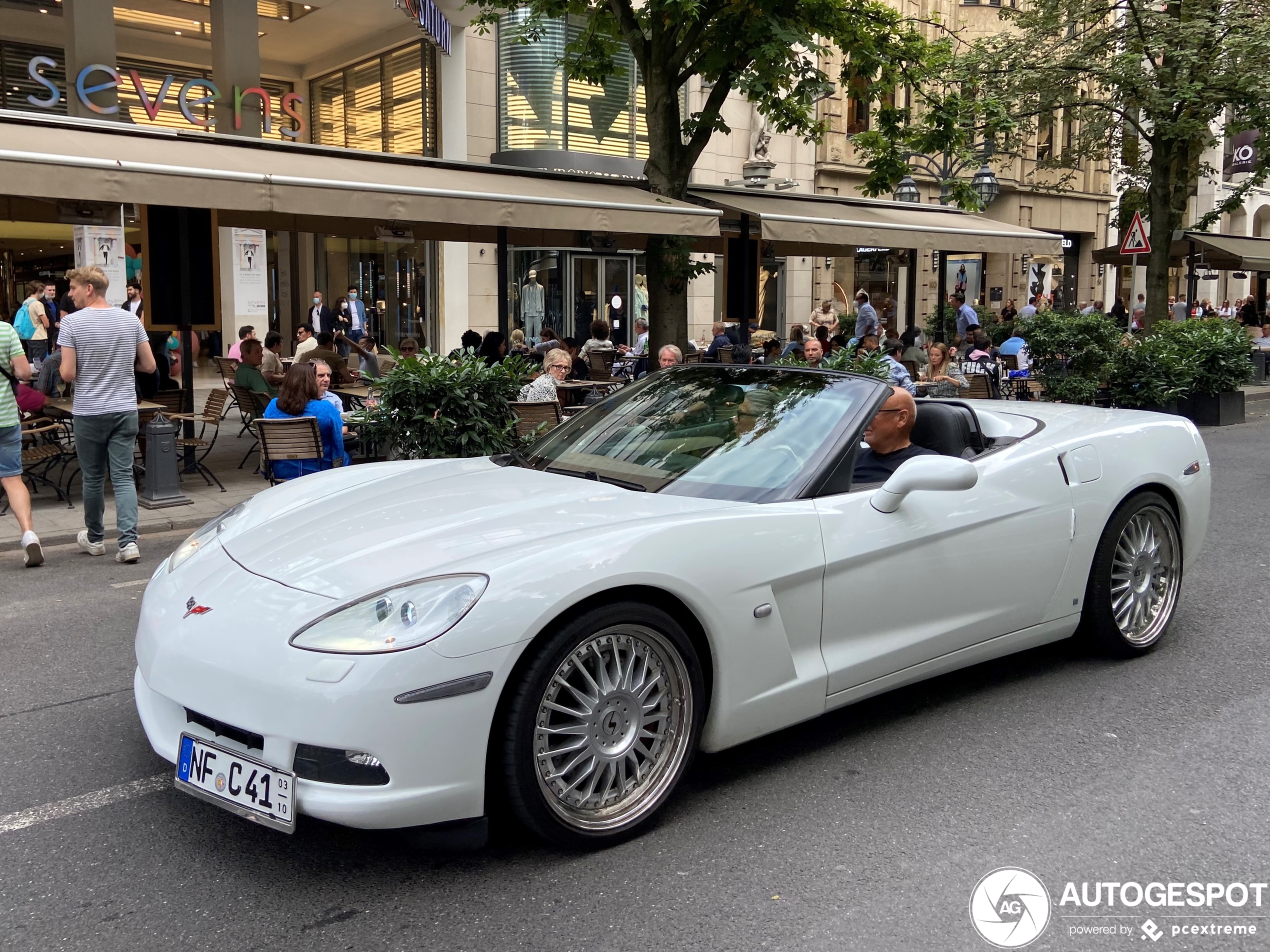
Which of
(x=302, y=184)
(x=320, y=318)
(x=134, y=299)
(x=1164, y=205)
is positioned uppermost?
(x=1164, y=205)

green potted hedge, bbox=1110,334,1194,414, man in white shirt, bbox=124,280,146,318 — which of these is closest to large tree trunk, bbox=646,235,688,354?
green potted hedge, bbox=1110,334,1194,414

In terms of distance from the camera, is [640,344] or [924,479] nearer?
[924,479]

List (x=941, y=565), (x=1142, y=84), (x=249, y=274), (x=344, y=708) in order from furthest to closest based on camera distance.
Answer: (x=249, y=274) → (x=1142, y=84) → (x=941, y=565) → (x=344, y=708)

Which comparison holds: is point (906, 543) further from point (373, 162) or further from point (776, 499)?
point (373, 162)

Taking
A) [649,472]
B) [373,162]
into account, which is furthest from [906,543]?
[373,162]

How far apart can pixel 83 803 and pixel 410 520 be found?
54.5 inches

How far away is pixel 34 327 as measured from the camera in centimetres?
1557

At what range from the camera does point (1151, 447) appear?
198 inches

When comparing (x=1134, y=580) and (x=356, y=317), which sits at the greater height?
(x=356, y=317)

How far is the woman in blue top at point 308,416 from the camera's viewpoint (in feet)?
28.7

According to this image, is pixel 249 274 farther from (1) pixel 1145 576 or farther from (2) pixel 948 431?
(1) pixel 1145 576

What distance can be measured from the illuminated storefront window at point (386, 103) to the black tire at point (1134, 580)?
19093 millimetres

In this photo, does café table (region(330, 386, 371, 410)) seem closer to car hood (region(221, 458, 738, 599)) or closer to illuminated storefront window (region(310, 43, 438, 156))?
car hood (region(221, 458, 738, 599))

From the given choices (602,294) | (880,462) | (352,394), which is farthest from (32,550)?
(602,294)
